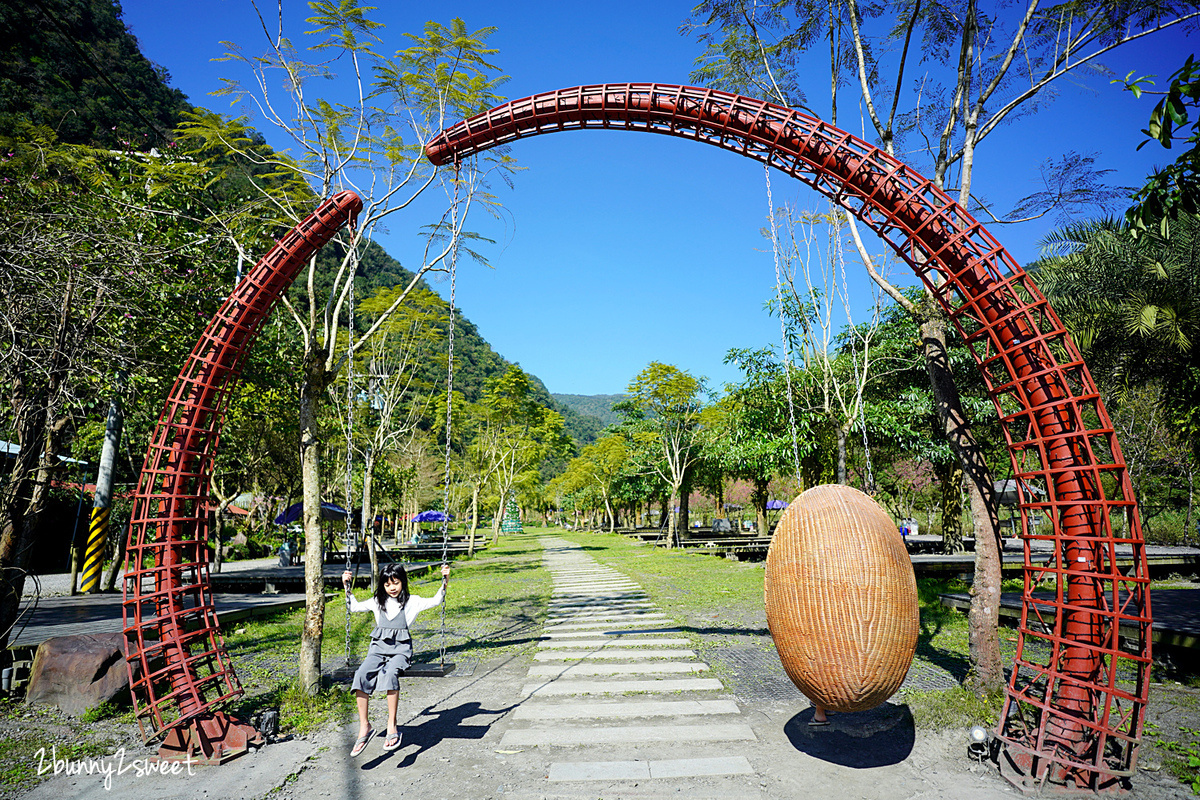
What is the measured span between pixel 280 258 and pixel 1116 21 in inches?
407

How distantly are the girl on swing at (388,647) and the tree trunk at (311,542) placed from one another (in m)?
0.98

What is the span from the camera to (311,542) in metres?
6.84

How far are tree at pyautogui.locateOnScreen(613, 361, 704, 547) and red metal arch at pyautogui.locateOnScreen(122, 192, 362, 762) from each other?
77.8 ft

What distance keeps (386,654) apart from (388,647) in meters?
0.07

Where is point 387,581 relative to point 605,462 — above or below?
below

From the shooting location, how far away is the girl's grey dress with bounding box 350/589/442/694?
572 centimetres

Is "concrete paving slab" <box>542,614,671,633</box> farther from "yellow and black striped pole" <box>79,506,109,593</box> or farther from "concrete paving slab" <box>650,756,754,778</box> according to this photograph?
"yellow and black striped pole" <box>79,506,109,593</box>

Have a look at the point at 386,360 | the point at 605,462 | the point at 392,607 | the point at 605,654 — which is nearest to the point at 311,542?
the point at 392,607

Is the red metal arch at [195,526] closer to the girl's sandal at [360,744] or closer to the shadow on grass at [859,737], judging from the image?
the girl's sandal at [360,744]

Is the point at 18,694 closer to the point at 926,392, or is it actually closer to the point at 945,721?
the point at 945,721

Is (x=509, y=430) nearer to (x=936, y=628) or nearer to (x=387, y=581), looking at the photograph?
(x=936, y=628)

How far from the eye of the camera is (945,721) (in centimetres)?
596

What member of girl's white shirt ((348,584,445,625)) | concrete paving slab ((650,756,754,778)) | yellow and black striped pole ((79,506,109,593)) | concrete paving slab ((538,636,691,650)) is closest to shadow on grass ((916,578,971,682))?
concrete paving slab ((650,756,754,778))

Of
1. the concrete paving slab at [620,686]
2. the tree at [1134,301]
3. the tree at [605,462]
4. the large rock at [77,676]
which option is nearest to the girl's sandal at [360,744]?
the concrete paving slab at [620,686]
